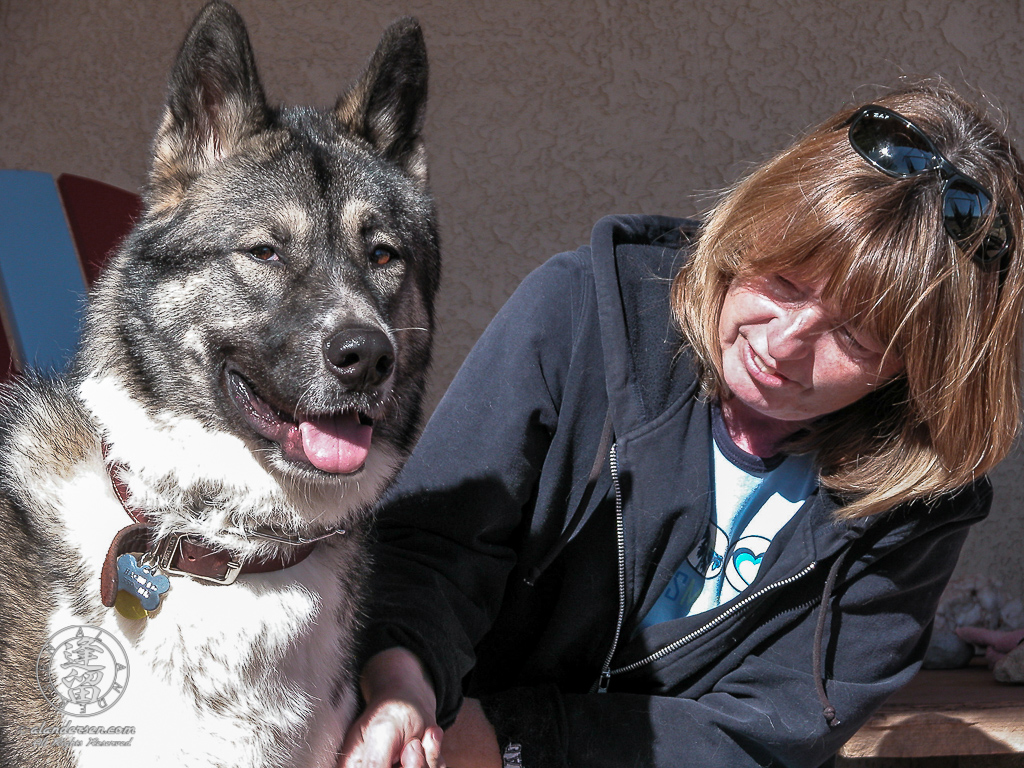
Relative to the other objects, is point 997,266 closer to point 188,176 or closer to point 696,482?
point 696,482

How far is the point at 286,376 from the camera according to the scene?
130 cm

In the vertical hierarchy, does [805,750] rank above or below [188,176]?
below

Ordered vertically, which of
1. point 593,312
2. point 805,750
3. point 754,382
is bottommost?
point 805,750

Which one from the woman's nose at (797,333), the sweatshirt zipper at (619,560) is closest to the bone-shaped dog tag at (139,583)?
the sweatshirt zipper at (619,560)

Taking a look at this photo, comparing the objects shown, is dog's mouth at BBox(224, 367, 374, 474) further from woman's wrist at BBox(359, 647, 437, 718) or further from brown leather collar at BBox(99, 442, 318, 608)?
woman's wrist at BBox(359, 647, 437, 718)

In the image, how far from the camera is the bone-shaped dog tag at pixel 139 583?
125cm

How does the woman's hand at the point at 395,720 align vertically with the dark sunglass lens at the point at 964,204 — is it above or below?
below

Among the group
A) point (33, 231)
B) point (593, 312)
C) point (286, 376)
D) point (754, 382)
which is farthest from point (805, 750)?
→ point (33, 231)

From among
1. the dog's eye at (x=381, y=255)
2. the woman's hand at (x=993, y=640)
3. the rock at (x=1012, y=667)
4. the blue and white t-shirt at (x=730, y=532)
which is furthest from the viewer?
the woman's hand at (x=993, y=640)

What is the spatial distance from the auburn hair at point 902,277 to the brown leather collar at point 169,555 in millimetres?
884

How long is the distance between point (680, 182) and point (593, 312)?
5.85 feet

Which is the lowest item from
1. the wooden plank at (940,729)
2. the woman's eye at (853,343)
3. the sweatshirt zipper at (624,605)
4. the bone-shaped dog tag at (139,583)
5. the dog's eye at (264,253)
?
the wooden plank at (940,729)

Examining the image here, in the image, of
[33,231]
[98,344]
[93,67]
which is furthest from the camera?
[93,67]

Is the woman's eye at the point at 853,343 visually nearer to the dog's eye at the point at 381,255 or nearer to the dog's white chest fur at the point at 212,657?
the dog's eye at the point at 381,255
